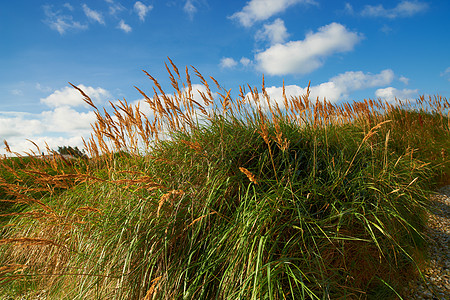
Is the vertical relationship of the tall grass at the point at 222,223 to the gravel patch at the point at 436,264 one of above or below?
above

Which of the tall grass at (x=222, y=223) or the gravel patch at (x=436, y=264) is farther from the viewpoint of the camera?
the gravel patch at (x=436, y=264)

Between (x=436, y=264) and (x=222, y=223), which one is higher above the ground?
(x=222, y=223)

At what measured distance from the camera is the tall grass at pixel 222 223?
66.2 inches

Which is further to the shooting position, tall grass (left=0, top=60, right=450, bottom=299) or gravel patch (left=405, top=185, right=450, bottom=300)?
gravel patch (left=405, top=185, right=450, bottom=300)

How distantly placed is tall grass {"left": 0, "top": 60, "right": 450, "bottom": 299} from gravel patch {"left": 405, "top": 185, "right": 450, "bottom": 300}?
111 millimetres

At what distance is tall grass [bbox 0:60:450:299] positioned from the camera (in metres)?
1.68

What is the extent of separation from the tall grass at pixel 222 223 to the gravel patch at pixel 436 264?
0.36 ft

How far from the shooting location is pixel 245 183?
7.27ft

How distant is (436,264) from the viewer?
2.45m

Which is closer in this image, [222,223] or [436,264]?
[222,223]

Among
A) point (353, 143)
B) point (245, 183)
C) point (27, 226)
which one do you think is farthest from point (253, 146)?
point (27, 226)

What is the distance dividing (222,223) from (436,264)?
2.07 m

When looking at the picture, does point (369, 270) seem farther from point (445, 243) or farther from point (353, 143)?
point (353, 143)

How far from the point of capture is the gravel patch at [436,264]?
2094 millimetres
